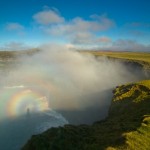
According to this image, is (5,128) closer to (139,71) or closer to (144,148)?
(144,148)

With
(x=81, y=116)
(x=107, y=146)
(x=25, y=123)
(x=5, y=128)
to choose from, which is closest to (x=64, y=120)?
(x=81, y=116)

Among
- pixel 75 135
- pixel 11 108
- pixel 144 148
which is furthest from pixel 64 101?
pixel 144 148

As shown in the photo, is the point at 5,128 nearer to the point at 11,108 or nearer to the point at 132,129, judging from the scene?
the point at 11,108

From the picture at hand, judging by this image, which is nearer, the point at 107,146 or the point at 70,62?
the point at 107,146

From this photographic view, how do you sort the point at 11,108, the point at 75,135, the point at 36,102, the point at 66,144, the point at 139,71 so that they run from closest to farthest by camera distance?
the point at 66,144 → the point at 75,135 → the point at 11,108 → the point at 36,102 → the point at 139,71

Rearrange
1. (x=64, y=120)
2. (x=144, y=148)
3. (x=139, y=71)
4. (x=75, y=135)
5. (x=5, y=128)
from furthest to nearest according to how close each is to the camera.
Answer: (x=139, y=71), (x=64, y=120), (x=5, y=128), (x=75, y=135), (x=144, y=148)

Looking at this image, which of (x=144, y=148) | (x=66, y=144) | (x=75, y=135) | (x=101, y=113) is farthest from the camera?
(x=101, y=113)

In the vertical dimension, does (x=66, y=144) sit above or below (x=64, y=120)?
above

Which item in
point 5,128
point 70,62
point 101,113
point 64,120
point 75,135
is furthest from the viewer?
point 70,62

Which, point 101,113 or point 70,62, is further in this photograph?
point 70,62
